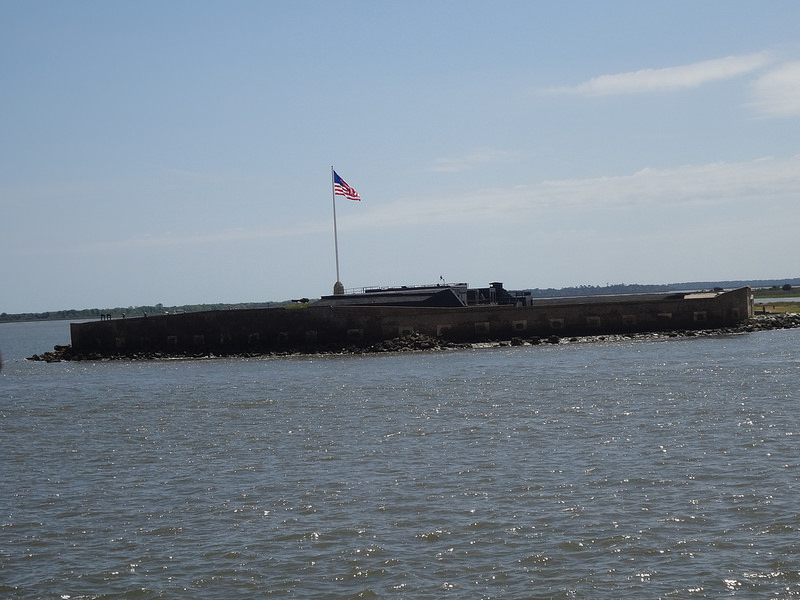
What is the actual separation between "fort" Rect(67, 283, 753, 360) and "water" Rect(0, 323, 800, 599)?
15348 millimetres

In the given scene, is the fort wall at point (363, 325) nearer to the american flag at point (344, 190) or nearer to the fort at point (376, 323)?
the fort at point (376, 323)

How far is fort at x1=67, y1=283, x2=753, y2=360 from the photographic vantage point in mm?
41844

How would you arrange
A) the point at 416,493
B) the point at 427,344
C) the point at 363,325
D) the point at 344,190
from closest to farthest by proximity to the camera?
the point at 416,493
the point at 427,344
the point at 363,325
the point at 344,190

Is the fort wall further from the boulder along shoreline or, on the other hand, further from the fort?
the boulder along shoreline

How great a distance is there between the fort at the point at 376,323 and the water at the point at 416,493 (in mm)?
15348

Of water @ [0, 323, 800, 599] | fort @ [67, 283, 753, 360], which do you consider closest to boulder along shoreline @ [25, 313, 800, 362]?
fort @ [67, 283, 753, 360]

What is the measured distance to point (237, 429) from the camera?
2038 centimetres

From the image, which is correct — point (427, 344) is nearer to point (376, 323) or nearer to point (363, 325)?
point (376, 323)

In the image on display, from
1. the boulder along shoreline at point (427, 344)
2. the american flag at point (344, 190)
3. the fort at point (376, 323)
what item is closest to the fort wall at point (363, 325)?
the fort at point (376, 323)

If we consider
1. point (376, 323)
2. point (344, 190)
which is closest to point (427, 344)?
point (376, 323)

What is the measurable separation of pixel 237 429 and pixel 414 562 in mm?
11102

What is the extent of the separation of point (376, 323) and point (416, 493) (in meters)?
29.0

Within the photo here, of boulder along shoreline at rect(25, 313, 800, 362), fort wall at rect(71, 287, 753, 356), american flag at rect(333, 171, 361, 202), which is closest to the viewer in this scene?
boulder along shoreline at rect(25, 313, 800, 362)

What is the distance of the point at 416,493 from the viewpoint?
12.9 meters
